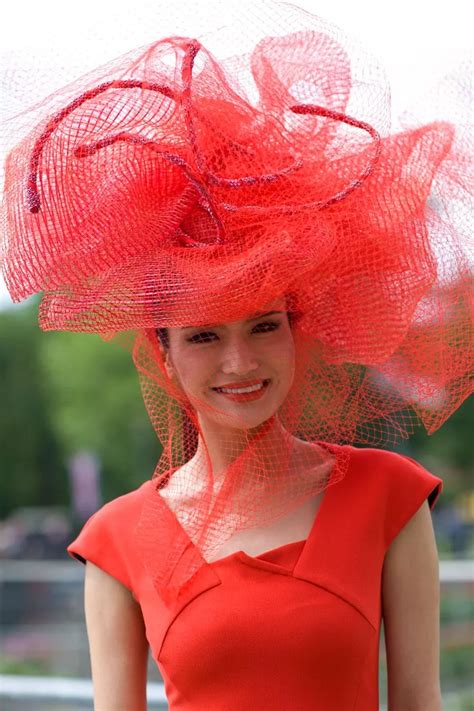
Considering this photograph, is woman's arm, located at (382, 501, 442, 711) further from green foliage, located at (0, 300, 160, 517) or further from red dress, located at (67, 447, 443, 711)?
green foliage, located at (0, 300, 160, 517)

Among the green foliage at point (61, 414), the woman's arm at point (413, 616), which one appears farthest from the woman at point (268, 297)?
the green foliage at point (61, 414)

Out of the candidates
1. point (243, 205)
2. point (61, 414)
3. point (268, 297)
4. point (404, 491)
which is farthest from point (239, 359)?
point (61, 414)

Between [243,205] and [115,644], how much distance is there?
2.59 ft

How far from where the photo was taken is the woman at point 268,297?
4.70 feet

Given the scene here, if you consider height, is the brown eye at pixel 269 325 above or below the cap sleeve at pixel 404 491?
above

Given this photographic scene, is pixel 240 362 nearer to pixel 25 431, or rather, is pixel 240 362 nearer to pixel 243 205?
pixel 243 205

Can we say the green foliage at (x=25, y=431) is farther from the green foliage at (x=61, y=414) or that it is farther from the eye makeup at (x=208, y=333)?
the eye makeup at (x=208, y=333)

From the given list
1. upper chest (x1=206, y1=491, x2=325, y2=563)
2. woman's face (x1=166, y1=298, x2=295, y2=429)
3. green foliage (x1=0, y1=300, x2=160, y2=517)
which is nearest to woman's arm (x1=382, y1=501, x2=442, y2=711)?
upper chest (x1=206, y1=491, x2=325, y2=563)

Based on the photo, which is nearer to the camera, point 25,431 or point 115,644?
point 115,644

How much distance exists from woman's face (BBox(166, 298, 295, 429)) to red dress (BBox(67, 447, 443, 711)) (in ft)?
0.69

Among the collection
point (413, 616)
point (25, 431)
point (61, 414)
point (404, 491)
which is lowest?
point (25, 431)

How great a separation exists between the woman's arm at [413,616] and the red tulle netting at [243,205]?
6.4 inches

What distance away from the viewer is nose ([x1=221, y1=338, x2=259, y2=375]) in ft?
4.85

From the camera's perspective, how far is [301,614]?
4.86 ft
